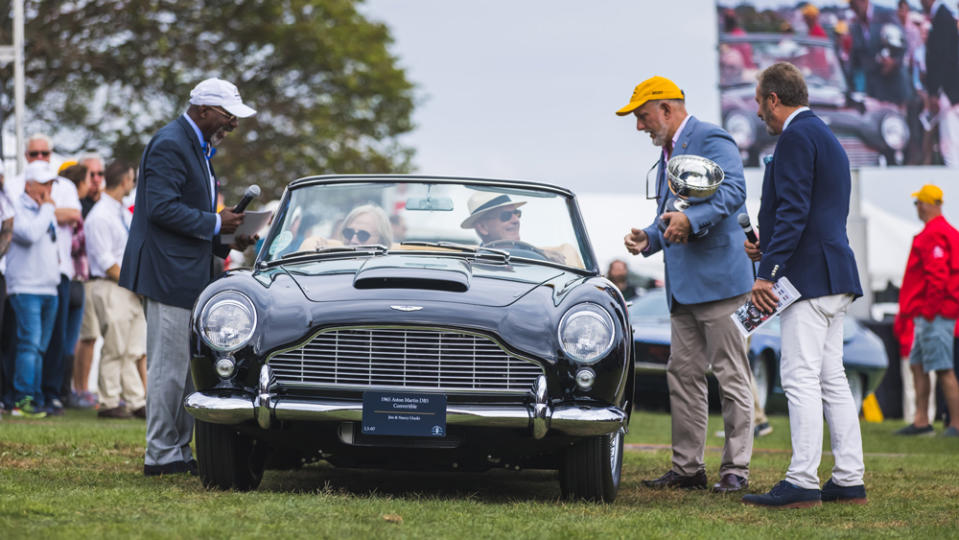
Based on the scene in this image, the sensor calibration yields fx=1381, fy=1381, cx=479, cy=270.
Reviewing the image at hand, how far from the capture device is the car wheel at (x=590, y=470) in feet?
19.2

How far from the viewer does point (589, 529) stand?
5.00 metres

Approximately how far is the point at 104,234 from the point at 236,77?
1846cm

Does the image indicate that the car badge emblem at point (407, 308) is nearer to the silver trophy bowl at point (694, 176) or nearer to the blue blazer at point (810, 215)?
the blue blazer at point (810, 215)

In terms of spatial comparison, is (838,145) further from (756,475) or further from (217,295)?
(217,295)

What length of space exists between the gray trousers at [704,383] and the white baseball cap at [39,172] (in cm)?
548

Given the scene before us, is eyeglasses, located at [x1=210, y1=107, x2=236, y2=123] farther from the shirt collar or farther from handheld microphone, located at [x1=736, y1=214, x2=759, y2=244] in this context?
the shirt collar

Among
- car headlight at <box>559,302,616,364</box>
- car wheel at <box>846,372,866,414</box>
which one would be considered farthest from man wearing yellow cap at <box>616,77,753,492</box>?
car wheel at <box>846,372,866,414</box>

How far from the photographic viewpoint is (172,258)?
22.0 feet

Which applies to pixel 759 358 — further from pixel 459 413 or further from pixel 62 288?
pixel 459 413

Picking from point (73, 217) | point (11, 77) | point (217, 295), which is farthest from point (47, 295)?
point (11, 77)

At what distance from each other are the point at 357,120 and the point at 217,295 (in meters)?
28.4

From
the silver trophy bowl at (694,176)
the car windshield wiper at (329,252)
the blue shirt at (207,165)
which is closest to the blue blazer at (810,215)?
the silver trophy bowl at (694,176)

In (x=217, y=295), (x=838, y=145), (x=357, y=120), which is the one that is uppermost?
(x=357, y=120)

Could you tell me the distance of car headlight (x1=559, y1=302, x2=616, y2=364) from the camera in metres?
5.58
